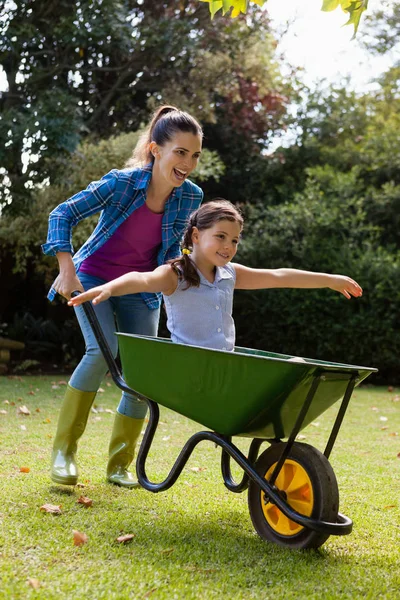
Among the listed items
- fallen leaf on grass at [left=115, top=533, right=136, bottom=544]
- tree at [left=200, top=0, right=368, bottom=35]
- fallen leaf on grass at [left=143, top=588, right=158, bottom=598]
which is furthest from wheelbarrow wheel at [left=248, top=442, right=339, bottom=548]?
tree at [left=200, top=0, right=368, bottom=35]

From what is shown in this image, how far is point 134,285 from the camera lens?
245 cm

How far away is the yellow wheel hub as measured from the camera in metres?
2.30

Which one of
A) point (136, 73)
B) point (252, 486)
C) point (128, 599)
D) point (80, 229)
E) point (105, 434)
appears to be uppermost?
point (136, 73)

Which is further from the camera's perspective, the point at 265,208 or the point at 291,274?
the point at 265,208

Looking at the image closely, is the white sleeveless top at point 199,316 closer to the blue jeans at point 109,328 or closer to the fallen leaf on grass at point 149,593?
the blue jeans at point 109,328

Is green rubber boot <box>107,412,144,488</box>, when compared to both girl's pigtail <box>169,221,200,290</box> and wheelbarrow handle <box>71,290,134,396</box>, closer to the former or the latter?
wheelbarrow handle <box>71,290,134,396</box>

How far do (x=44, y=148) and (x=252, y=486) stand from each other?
5.91m

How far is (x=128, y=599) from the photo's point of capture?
1797mm

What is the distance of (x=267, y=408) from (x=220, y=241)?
2.29 feet

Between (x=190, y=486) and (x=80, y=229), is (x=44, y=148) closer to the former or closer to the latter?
(x=80, y=229)

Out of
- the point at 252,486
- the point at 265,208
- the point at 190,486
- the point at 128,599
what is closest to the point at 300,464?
the point at 252,486

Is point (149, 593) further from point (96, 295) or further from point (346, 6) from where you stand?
point (346, 6)

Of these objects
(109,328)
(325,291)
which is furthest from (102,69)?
(109,328)

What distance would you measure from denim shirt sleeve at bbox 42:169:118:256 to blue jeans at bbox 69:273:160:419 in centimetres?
27
